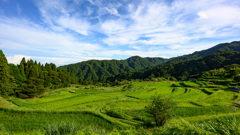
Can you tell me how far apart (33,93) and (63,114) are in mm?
32786

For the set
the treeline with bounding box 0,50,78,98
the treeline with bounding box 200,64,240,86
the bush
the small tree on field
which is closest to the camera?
the bush

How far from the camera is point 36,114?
926 inches

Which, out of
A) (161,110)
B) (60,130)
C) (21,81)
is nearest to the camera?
(60,130)

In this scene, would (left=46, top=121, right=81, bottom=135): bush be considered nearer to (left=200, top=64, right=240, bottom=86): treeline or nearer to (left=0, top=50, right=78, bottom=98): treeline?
(left=0, top=50, right=78, bottom=98): treeline

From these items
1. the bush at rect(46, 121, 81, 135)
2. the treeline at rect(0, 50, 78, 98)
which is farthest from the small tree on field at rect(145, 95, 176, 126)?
the treeline at rect(0, 50, 78, 98)

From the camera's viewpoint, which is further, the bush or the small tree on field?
the small tree on field

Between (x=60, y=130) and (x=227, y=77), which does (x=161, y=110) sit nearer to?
(x=60, y=130)

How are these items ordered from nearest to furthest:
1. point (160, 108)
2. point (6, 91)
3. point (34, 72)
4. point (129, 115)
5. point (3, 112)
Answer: point (160, 108) < point (3, 112) < point (129, 115) < point (6, 91) < point (34, 72)

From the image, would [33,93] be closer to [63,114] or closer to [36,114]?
[36,114]

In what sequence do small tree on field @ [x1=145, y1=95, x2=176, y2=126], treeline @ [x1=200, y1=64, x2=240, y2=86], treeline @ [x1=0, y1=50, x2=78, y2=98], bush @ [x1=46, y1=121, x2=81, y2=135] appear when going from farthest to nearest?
treeline @ [x1=200, y1=64, x2=240, y2=86] → treeline @ [x1=0, y1=50, x2=78, y2=98] → small tree on field @ [x1=145, y1=95, x2=176, y2=126] → bush @ [x1=46, y1=121, x2=81, y2=135]

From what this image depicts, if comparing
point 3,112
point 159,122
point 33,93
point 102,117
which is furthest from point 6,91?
point 159,122

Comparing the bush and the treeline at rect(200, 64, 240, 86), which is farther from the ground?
the bush

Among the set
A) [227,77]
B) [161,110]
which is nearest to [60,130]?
[161,110]

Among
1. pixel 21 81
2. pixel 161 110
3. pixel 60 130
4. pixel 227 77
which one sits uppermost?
pixel 21 81
